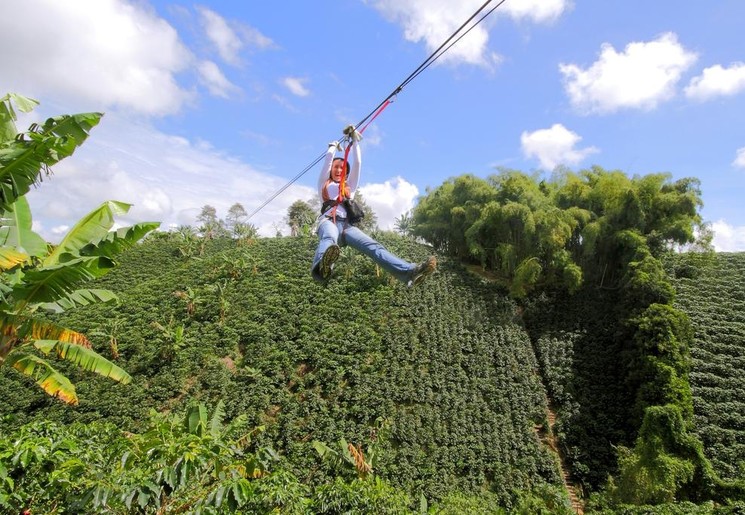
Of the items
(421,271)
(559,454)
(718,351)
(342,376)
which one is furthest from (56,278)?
(718,351)

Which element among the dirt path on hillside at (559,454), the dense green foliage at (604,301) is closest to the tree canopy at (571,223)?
the dense green foliage at (604,301)

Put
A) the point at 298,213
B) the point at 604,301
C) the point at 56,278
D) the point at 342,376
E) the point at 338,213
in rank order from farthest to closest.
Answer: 1. the point at 298,213
2. the point at 604,301
3. the point at 342,376
4. the point at 338,213
5. the point at 56,278

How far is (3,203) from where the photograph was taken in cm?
412

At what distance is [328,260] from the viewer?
425cm

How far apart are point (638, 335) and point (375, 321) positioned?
287 inches

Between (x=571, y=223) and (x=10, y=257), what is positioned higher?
(x=571, y=223)

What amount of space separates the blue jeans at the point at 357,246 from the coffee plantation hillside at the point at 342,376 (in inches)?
164

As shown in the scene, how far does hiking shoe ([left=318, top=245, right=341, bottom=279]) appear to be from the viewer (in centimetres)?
418

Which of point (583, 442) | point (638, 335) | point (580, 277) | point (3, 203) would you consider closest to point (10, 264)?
point (3, 203)

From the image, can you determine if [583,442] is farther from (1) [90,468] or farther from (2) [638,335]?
(1) [90,468]

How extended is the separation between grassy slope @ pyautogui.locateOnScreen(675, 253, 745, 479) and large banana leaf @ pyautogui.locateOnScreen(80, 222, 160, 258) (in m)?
10.8

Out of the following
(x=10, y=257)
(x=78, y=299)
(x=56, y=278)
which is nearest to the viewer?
(x=56, y=278)

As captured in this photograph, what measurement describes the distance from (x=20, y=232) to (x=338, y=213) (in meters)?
3.29

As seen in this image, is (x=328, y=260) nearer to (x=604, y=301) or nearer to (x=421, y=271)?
Answer: (x=421, y=271)
